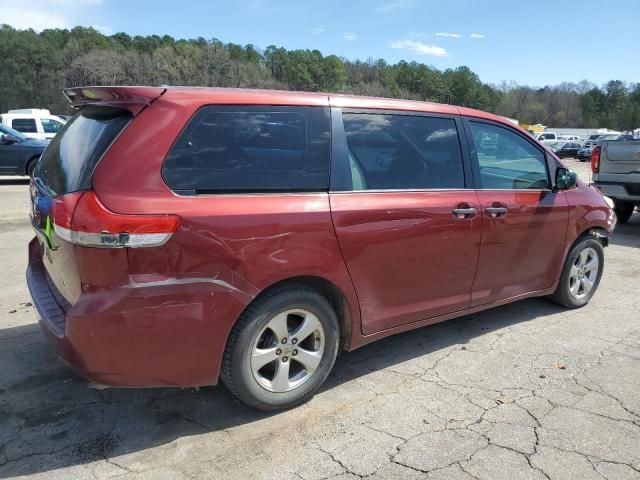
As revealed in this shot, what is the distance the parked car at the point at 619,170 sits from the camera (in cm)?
879

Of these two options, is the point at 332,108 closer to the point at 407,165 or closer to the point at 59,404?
the point at 407,165

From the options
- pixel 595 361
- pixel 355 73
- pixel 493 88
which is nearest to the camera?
pixel 595 361

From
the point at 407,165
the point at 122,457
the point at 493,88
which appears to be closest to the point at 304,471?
the point at 122,457

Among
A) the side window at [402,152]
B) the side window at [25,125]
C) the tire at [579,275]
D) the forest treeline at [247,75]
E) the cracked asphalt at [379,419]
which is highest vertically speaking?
the forest treeline at [247,75]

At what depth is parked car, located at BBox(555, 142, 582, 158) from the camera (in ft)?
171

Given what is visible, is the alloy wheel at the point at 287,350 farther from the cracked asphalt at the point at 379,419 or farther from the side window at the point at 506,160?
the side window at the point at 506,160

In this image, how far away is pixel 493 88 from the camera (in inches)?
5635

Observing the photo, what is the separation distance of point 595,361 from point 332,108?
266cm

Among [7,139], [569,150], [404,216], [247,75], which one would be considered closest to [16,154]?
[7,139]

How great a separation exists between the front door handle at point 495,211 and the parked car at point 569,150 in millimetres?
52983

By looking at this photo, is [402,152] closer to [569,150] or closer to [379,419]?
[379,419]

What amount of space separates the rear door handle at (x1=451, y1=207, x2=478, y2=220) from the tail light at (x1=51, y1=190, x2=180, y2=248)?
1.97m

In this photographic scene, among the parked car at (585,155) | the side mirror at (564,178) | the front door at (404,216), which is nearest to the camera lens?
the front door at (404,216)

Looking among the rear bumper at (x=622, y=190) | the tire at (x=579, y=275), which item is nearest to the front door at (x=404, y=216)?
the tire at (x=579, y=275)
